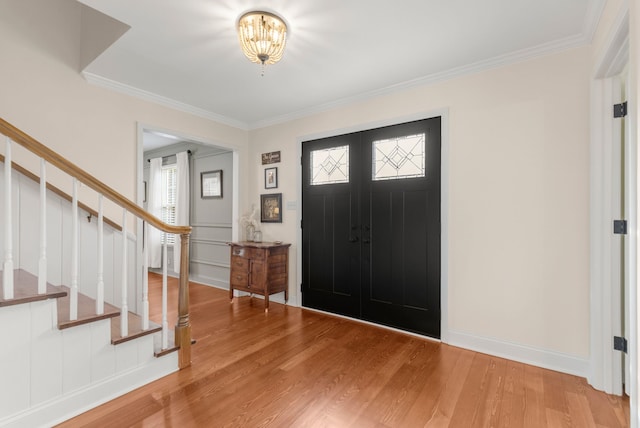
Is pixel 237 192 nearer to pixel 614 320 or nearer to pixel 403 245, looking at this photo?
pixel 403 245

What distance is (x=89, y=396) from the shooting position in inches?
73.5

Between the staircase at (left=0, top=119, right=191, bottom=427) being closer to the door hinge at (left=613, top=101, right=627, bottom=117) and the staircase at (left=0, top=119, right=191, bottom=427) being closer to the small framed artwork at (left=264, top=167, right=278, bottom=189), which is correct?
the small framed artwork at (left=264, top=167, right=278, bottom=189)

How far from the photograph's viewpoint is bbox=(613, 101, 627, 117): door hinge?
6.73ft

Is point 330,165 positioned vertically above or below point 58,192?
above

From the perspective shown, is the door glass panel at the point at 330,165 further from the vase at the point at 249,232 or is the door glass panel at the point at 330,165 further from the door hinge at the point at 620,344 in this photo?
the door hinge at the point at 620,344

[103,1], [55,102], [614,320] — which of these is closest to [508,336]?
[614,320]

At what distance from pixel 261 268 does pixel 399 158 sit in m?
2.16

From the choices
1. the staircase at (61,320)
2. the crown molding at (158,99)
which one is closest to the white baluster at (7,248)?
the staircase at (61,320)

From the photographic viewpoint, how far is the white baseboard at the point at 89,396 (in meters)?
1.64

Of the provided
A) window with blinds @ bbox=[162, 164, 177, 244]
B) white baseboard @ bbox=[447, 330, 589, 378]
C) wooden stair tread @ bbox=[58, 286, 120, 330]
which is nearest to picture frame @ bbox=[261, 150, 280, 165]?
window with blinds @ bbox=[162, 164, 177, 244]

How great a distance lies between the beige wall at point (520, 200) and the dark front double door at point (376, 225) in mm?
213

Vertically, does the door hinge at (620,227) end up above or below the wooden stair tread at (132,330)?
above

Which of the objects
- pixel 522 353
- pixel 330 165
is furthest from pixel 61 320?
pixel 522 353

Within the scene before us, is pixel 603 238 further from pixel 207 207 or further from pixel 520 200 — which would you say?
pixel 207 207
